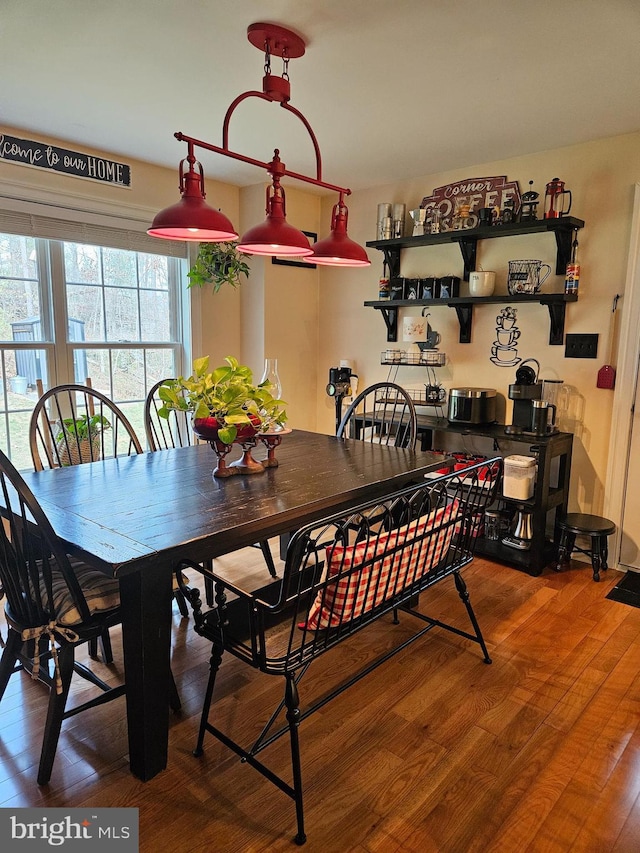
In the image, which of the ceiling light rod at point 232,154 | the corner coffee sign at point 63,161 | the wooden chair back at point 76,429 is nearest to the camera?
the ceiling light rod at point 232,154

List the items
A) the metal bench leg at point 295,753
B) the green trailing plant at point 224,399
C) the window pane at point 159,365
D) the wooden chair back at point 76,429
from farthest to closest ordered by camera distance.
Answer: the window pane at point 159,365
the wooden chair back at point 76,429
the green trailing plant at point 224,399
the metal bench leg at point 295,753

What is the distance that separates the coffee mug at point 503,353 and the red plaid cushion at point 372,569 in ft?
6.22

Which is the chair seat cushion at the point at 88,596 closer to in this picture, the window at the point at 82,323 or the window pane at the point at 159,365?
the window at the point at 82,323

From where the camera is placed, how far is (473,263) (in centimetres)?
350

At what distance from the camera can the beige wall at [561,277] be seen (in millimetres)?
2969

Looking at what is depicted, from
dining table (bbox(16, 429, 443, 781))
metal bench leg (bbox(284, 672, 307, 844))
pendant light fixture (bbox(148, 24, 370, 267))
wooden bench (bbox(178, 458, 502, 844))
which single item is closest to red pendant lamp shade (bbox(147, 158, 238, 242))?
pendant light fixture (bbox(148, 24, 370, 267))

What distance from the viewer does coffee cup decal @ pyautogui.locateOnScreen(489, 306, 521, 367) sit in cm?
339

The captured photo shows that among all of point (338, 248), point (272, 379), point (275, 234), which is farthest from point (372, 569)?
point (338, 248)

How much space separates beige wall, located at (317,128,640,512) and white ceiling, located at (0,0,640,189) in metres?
0.13

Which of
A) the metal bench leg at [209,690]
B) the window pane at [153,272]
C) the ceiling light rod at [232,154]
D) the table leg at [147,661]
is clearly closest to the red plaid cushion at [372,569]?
the metal bench leg at [209,690]

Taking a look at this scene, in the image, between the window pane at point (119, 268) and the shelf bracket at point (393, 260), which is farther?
the shelf bracket at point (393, 260)

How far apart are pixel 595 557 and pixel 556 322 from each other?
1.32 metres

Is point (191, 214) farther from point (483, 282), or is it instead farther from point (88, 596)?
point (483, 282)

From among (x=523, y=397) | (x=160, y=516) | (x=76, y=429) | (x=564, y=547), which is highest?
(x=523, y=397)
